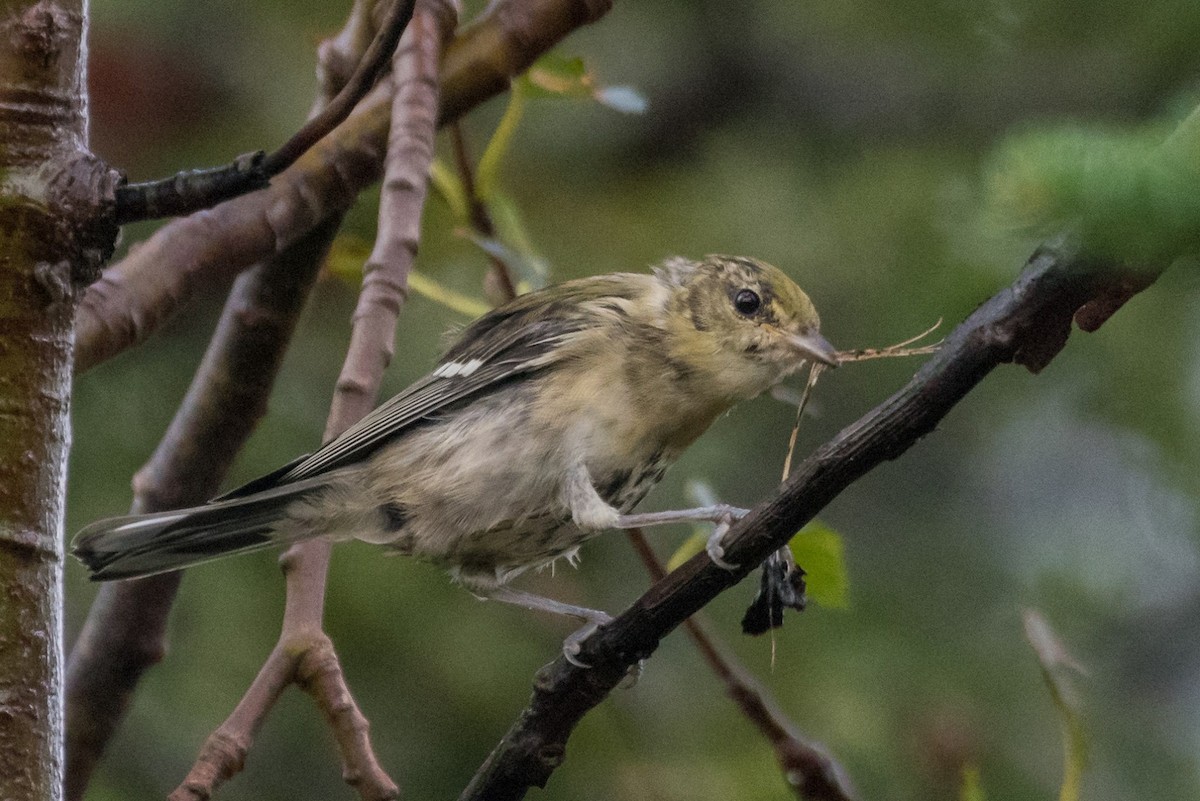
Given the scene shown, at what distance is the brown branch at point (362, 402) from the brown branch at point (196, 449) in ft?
1.05

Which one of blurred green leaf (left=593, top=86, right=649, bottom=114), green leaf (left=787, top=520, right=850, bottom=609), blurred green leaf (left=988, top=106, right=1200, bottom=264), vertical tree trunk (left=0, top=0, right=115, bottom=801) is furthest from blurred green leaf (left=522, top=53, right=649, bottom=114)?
blurred green leaf (left=988, top=106, right=1200, bottom=264)

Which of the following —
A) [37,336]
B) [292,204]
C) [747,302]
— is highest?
[292,204]

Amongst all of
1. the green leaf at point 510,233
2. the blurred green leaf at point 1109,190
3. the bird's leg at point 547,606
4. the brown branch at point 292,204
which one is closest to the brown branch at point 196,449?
the brown branch at point 292,204

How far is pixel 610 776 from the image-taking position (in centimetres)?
381

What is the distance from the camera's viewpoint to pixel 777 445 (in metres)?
4.95

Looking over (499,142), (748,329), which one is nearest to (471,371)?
(499,142)

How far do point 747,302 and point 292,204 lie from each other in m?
1.01

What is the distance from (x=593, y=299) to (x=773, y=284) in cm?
43

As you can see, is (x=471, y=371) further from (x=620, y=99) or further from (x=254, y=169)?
(x=254, y=169)

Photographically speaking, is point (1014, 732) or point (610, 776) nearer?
point (610, 776)

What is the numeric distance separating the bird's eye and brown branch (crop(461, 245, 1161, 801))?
4.21ft

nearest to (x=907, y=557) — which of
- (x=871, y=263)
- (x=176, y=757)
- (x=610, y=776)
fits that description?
(x=871, y=263)

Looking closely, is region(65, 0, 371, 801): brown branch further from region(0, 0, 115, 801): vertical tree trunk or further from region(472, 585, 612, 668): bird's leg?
region(0, 0, 115, 801): vertical tree trunk

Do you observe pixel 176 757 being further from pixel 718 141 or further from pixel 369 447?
pixel 718 141
